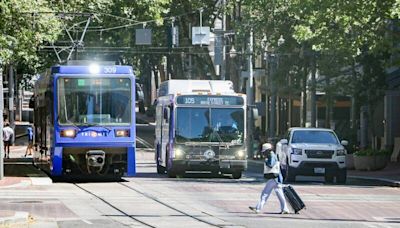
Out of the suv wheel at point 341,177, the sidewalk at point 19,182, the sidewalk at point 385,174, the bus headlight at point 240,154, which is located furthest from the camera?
the sidewalk at point 385,174

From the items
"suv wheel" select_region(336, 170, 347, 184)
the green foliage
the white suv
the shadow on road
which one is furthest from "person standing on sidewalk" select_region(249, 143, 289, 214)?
the shadow on road

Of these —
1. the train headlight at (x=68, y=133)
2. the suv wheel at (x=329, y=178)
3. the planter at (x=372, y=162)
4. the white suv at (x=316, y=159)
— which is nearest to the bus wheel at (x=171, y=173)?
the white suv at (x=316, y=159)

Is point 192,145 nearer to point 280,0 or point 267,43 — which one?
point 280,0

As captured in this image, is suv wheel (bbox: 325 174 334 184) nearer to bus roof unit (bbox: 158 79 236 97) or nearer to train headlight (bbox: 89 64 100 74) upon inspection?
bus roof unit (bbox: 158 79 236 97)

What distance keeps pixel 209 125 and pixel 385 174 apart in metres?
9.33

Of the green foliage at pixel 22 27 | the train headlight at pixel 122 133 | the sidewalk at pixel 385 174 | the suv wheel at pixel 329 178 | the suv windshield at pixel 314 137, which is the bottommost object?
the sidewalk at pixel 385 174

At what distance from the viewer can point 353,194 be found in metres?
25.7

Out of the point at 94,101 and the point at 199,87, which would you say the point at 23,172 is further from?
the point at 199,87

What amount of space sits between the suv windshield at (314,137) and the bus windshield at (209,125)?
274 cm

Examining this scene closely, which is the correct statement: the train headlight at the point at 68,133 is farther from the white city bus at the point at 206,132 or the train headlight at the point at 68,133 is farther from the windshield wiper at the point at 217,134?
the windshield wiper at the point at 217,134

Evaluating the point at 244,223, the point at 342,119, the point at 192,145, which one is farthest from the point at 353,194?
the point at 342,119

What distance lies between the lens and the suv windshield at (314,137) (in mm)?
32469

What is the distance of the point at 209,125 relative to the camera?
30.7m

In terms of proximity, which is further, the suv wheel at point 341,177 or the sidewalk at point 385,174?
the sidewalk at point 385,174
